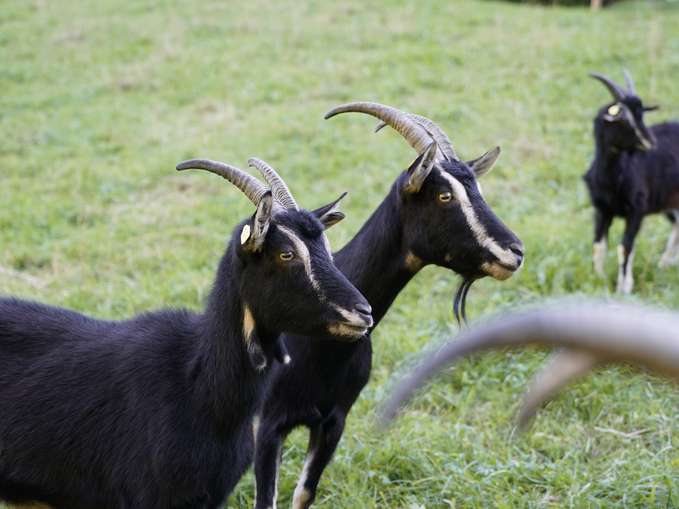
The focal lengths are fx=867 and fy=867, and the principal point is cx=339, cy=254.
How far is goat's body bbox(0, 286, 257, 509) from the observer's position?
10.1ft

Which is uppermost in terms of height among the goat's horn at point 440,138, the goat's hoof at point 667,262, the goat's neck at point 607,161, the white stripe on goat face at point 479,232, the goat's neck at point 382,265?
the goat's horn at point 440,138

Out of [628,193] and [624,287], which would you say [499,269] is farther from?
[628,193]

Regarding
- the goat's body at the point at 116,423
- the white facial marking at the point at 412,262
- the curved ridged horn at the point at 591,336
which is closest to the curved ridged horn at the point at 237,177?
the goat's body at the point at 116,423

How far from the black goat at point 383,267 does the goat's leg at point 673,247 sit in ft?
12.0

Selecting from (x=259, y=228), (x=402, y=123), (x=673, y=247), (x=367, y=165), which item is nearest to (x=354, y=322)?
(x=259, y=228)

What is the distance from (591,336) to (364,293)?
2837 mm

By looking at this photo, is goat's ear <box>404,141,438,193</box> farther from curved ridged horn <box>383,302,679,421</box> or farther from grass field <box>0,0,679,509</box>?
curved ridged horn <box>383,302,679,421</box>

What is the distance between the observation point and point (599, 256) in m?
6.57

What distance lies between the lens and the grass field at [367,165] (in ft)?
14.4

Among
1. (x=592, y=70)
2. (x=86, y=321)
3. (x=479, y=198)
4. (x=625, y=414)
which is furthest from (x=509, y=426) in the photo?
(x=592, y=70)

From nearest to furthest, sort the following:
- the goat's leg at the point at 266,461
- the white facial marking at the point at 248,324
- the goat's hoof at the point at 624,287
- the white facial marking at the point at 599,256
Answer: the white facial marking at the point at 248,324
the goat's leg at the point at 266,461
the goat's hoof at the point at 624,287
the white facial marking at the point at 599,256

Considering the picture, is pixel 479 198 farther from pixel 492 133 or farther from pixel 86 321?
pixel 492 133

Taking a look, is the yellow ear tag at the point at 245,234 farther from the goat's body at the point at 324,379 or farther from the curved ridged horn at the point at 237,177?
the goat's body at the point at 324,379

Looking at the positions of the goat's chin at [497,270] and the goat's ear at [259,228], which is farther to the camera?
the goat's chin at [497,270]
